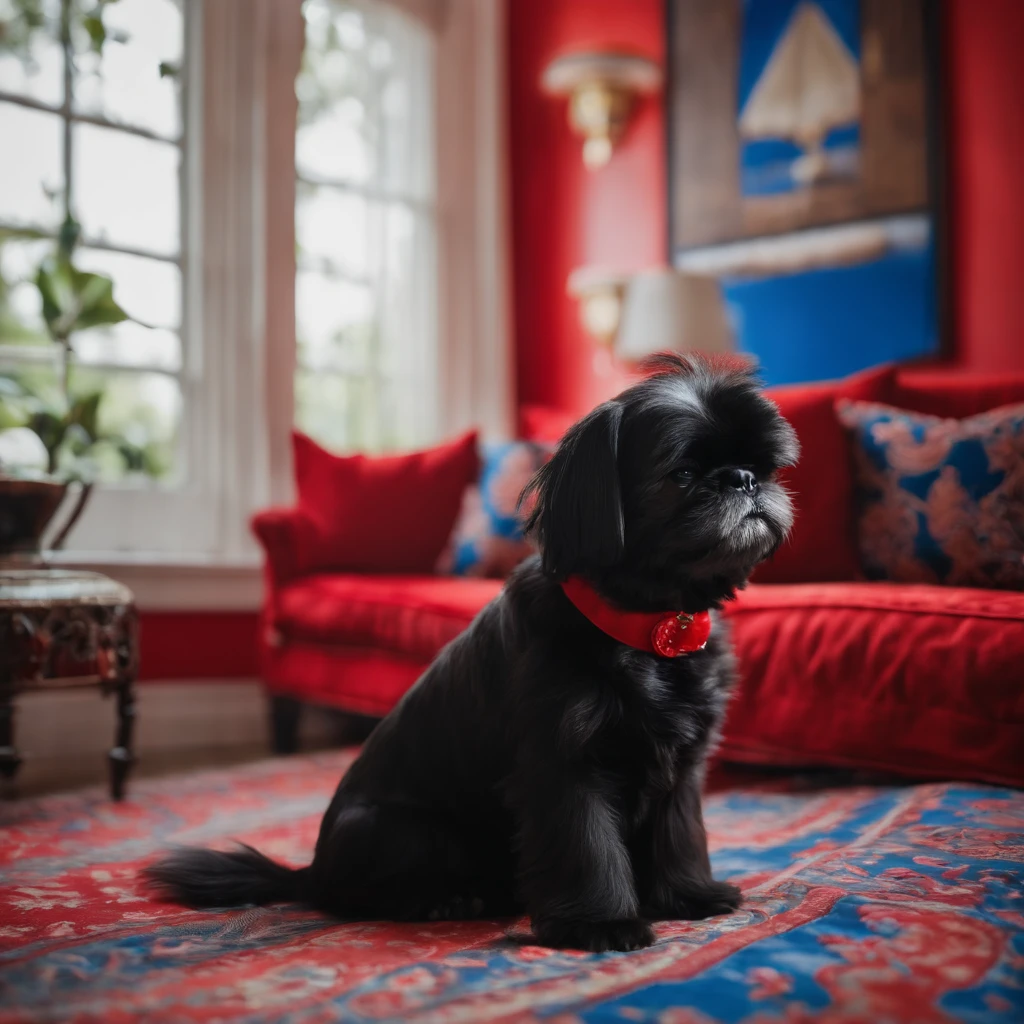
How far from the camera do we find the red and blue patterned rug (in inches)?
46.4

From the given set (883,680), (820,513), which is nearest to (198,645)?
(820,513)

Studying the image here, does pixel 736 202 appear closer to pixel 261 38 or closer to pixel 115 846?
pixel 261 38

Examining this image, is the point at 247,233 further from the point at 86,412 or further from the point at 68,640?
the point at 68,640

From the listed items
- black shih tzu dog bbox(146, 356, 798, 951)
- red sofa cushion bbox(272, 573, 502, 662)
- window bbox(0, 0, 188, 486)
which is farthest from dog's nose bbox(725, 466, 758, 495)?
window bbox(0, 0, 188, 486)

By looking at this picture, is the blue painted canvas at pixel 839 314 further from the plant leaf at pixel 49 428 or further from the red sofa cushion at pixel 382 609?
the plant leaf at pixel 49 428

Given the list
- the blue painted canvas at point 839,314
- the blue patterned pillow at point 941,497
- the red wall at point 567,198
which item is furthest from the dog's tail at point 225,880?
the red wall at point 567,198

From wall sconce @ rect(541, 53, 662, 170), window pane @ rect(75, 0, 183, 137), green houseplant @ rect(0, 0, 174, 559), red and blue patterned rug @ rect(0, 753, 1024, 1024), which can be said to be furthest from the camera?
wall sconce @ rect(541, 53, 662, 170)

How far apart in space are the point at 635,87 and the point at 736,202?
69 centimetres

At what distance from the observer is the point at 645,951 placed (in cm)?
134

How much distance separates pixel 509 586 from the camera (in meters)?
1.55

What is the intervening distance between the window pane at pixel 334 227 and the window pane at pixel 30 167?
914mm

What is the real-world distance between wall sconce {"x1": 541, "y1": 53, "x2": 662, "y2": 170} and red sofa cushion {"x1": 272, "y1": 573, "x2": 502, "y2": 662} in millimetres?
2111

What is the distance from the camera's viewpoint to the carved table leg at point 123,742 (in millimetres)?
2699

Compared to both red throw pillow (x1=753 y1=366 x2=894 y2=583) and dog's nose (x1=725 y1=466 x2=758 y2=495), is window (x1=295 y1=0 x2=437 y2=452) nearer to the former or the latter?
red throw pillow (x1=753 y1=366 x2=894 y2=583)
